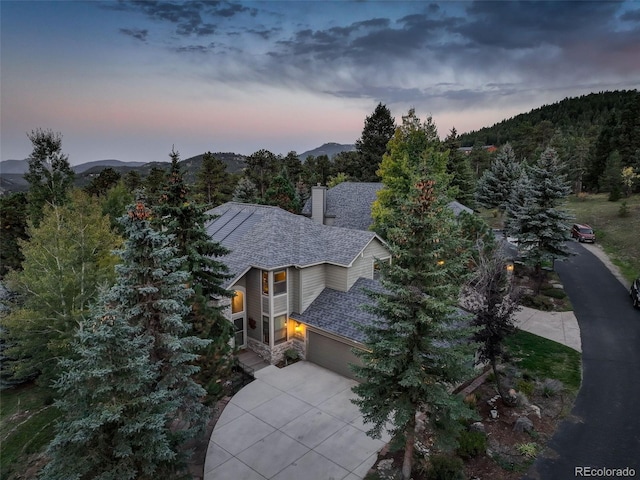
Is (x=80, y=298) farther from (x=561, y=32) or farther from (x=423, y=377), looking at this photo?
(x=561, y=32)

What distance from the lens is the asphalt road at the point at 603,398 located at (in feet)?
36.1

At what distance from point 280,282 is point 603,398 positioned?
47.9ft

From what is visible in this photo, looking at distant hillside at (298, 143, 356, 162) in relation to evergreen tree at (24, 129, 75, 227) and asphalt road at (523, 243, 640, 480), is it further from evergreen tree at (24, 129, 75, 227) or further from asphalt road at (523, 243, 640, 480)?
asphalt road at (523, 243, 640, 480)

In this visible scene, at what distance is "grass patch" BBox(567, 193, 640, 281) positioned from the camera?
3077 centimetres

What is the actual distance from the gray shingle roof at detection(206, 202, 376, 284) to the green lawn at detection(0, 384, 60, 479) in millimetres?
9252

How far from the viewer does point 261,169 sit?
62062mm

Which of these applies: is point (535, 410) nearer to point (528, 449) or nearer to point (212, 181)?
point (528, 449)

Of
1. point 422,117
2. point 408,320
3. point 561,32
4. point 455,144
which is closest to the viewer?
point 408,320

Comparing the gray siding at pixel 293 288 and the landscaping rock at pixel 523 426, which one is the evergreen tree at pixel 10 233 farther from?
the landscaping rock at pixel 523 426

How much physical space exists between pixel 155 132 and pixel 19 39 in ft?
65.8

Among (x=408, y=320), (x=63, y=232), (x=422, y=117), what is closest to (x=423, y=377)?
(x=408, y=320)

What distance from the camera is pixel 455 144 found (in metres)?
49.6

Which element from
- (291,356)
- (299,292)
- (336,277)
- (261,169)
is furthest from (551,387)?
(261,169)

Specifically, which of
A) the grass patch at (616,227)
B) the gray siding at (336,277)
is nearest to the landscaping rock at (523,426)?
the gray siding at (336,277)
